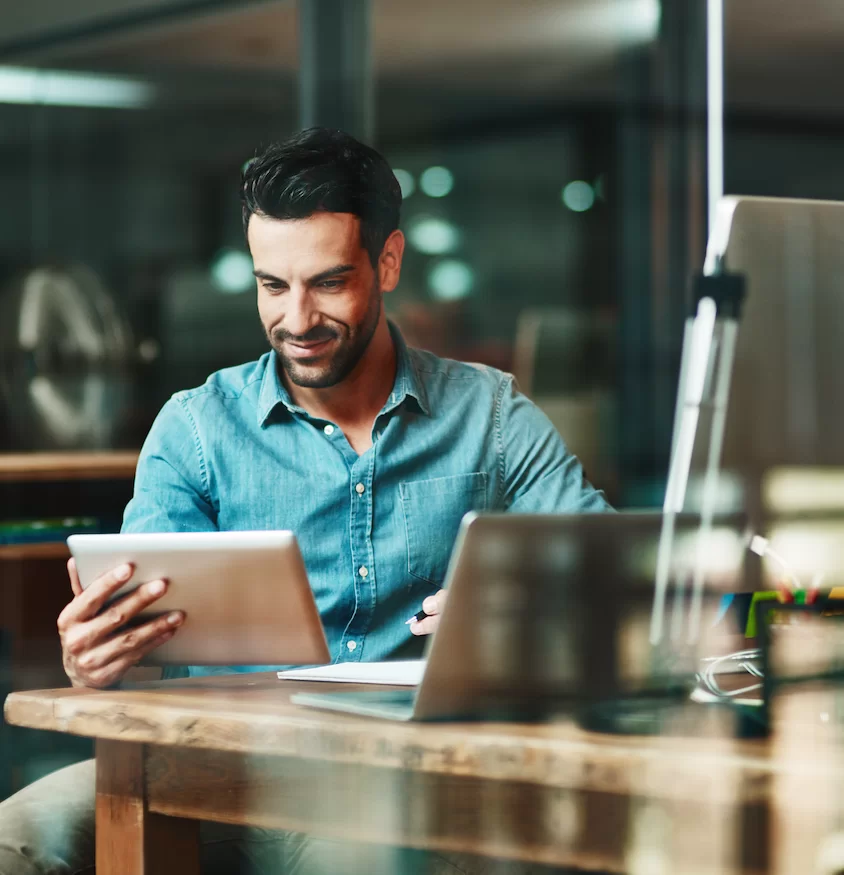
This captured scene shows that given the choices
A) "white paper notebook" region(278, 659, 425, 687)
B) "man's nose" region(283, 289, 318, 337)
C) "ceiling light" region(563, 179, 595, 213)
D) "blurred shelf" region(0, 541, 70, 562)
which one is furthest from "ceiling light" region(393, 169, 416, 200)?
"white paper notebook" region(278, 659, 425, 687)

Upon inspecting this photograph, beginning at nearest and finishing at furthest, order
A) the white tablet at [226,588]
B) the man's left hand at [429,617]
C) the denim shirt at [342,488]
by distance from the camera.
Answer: the white tablet at [226,588]
the man's left hand at [429,617]
the denim shirt at [342,488]

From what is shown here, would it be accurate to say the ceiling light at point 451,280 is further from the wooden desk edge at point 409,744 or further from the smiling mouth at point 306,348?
Answer: the wooden desk edge at point 409,744

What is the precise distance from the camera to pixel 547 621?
94 centimetres

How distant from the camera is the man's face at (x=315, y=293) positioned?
148 centimetres

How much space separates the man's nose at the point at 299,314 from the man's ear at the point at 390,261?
0.43 feet

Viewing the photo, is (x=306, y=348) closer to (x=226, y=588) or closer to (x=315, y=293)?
(x=315, y=293)

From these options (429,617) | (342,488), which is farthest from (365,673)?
(342,488)

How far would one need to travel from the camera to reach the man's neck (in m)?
1.47

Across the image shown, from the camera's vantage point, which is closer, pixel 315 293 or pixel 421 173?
pixel 315 293

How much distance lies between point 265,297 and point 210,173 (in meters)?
1.20

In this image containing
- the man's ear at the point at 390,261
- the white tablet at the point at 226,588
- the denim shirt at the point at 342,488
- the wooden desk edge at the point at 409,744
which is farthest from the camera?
the man's ear at the point at 390,261

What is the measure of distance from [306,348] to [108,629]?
497mm

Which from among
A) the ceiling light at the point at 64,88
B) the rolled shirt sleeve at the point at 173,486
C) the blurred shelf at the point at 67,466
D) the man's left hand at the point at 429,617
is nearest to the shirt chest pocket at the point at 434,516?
the man's left hand at the point at 429,617

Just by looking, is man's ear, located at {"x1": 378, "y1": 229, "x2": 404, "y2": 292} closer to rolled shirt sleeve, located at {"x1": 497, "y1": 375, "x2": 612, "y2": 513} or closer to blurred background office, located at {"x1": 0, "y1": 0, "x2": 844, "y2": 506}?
rolled shirt sleeve, located at {"x1": 497, "y1": 375, "x2": 612, "y2": 513}
